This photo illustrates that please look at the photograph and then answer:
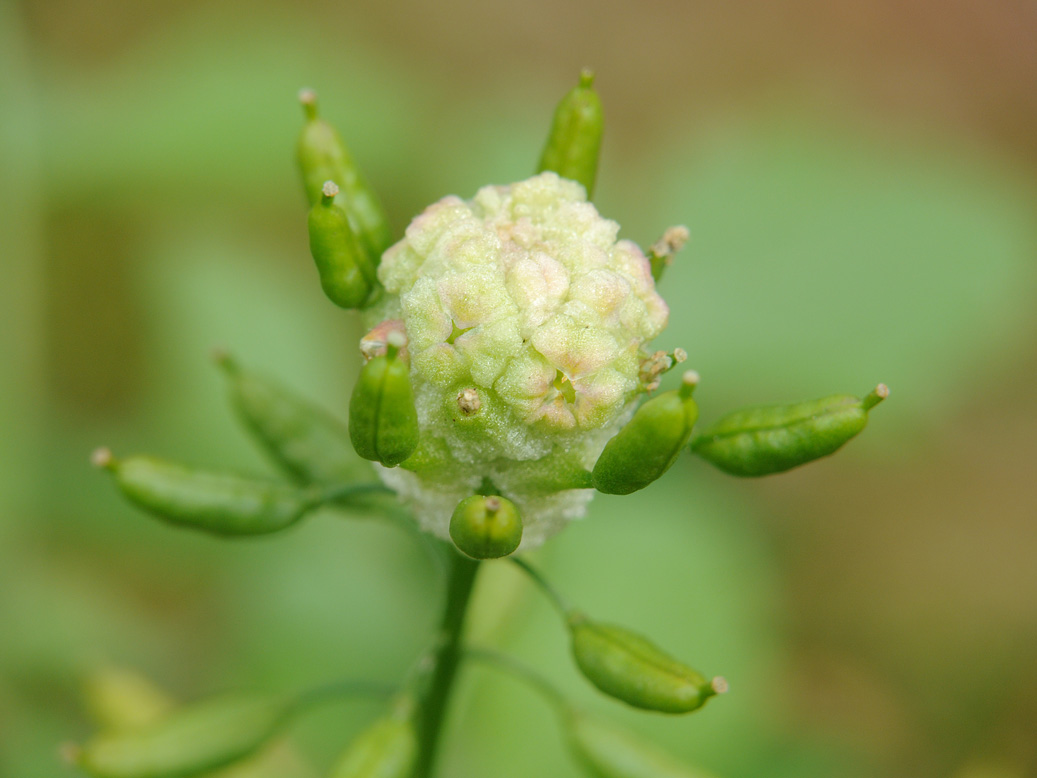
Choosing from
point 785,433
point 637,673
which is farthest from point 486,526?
point 785,433

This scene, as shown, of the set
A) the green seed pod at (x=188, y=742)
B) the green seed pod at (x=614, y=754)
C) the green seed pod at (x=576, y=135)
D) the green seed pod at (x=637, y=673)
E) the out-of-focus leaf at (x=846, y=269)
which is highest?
the out-of-focus leaf at (x=846, y=269)

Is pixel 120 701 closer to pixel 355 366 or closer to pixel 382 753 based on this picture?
pixel 382 753

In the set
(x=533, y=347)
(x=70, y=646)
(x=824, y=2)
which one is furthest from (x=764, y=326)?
(x=824, y=2)

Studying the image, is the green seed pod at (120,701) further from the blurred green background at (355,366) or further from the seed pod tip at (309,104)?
the seed pod tip at (309,104)

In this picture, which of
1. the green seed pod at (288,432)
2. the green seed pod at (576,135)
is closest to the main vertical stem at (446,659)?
the green seed pod at (288,432)

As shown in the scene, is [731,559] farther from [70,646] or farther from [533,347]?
[70,646]

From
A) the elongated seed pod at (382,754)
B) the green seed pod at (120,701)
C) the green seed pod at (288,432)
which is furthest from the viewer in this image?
the green seed pod at (120,701)

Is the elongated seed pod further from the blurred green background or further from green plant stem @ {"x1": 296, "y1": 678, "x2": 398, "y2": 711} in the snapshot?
the blurred green background
